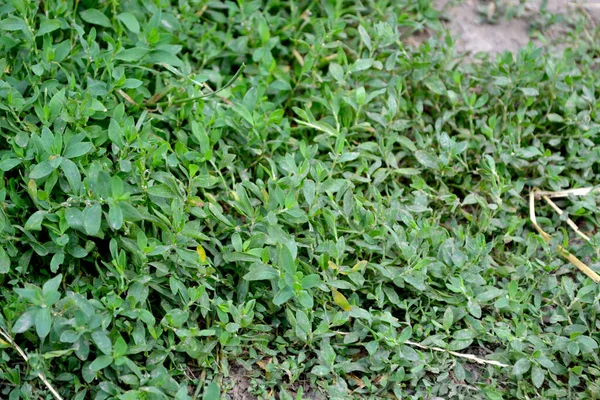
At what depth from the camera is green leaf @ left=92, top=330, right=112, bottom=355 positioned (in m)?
2.35

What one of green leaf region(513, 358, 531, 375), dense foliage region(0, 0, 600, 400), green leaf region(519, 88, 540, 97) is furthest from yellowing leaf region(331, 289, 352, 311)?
green leaf region(519, 88, 540, 97)

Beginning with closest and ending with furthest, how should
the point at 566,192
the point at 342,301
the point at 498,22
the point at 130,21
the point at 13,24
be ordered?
the point at 342,301, the point at 13,24, the point at 130,21, the point at 566,192, the point at 498,22

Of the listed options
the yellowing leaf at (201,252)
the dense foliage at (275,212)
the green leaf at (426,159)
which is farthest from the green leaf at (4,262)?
the green leaf at (426,159)

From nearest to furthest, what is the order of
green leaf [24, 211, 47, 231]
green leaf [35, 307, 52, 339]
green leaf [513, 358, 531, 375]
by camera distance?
green leaf [35, 307, 52, 339]
green leaf [24, 211, 47, 231]
green leaf [513, 358, 531, 375]

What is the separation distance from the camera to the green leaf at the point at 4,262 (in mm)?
2457

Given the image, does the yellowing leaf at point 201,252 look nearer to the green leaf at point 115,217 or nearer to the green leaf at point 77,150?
the green leaf at point 115,217

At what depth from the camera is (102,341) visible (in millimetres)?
2359

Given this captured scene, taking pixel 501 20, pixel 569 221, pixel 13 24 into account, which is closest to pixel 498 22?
pixel 501 20

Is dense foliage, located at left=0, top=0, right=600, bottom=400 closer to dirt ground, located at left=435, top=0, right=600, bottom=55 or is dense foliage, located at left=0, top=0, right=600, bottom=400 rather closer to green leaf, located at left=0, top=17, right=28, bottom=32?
green leaf, located at left=0, top=17, right=28, bottom=32

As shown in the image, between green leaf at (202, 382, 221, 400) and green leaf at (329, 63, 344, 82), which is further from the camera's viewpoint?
green leaf at (329, 63, 344, 82)

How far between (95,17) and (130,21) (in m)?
0.16

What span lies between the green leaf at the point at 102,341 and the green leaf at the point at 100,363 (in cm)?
2

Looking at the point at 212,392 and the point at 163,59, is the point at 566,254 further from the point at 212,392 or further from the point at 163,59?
the point at 163,59

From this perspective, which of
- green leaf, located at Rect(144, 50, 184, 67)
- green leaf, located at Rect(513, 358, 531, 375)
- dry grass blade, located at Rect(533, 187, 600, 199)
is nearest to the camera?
green leaf, located at Rect(513, 358, 531, 375)
